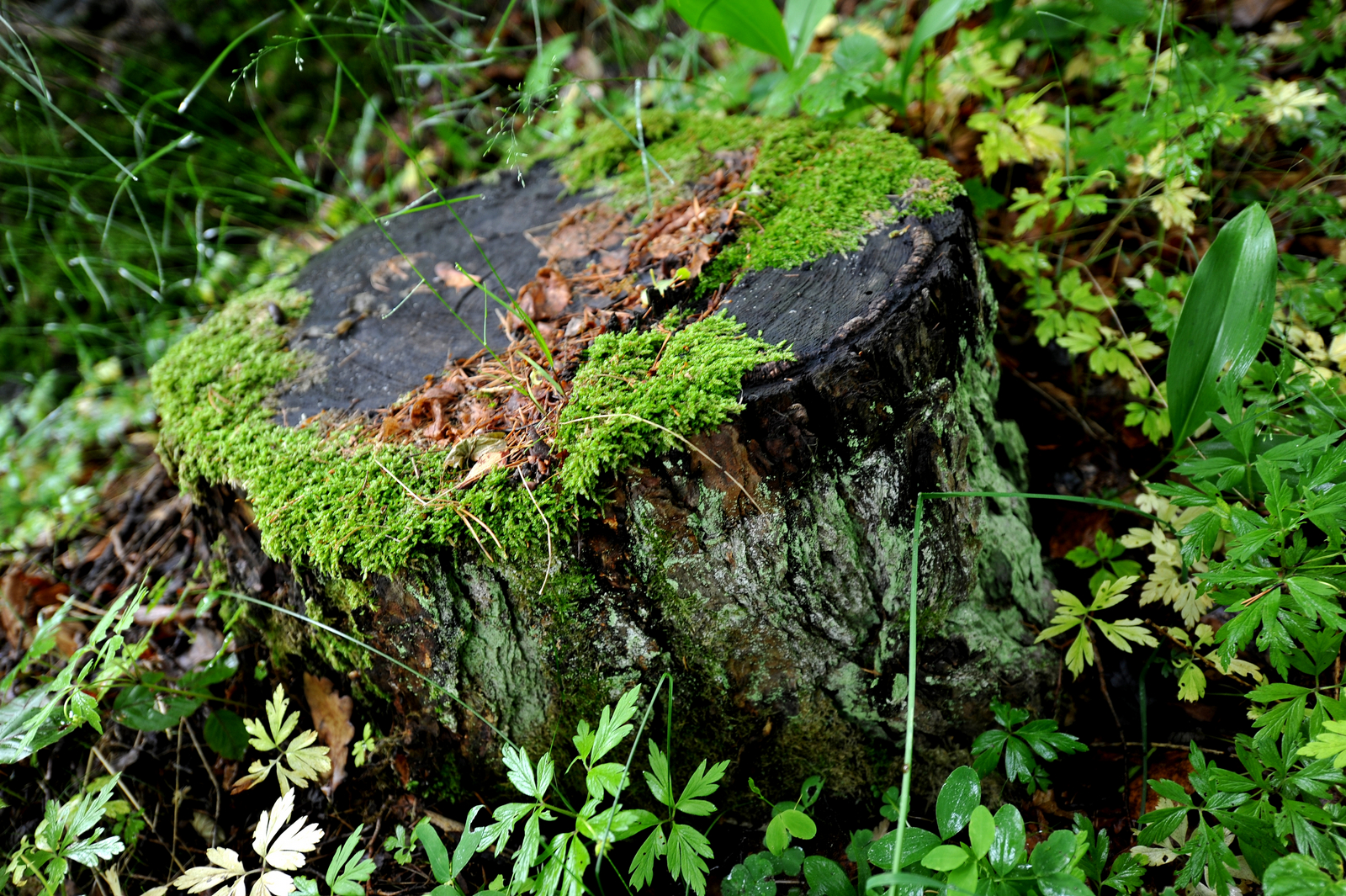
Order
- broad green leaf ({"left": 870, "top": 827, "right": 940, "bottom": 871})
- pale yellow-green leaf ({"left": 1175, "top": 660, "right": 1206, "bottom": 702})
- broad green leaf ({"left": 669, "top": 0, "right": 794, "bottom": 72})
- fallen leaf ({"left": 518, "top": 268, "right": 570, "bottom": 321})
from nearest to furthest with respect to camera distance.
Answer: broad green leaf ({"left": 870, "top": 827, "right": 940, "bottom": 871})
pale yellow-green leaf ({"left": 1175, "top": 660, "right": 1206, "bottom": 702})
fallen leaf ({"left": 518, "top": 268, "right": 570, "bottom": 321})
broad green leaf ({"left": 669, "top": 0, "right": 794, "bottom": 72})

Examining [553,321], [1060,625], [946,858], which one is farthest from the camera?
[553,321]

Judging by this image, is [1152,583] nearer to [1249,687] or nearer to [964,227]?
[1249,687]

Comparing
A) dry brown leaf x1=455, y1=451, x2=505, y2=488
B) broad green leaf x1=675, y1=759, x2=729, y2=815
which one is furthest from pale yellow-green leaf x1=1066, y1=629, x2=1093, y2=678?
dry brown leaf x1=455, y1=451, x2=505, y2=488

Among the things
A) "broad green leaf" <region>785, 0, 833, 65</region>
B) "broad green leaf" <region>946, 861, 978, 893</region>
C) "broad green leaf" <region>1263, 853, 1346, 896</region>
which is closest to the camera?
"broad green leaf" <region>1263, 853, 1346, 896</region>

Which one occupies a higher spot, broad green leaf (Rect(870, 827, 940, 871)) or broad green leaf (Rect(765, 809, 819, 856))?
broad green leaf (Rect(870, 827, 940, 871))

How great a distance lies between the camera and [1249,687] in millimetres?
1510

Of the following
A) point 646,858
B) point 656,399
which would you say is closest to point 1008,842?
point 646,858

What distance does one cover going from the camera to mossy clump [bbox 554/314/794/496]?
1283 millimetres

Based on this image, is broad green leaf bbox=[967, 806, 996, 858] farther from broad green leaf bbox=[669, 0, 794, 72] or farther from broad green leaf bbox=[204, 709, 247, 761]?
broad green leaf bbox=[669, 0, 794, 72]

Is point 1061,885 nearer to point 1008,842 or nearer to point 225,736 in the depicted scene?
point 1008,842

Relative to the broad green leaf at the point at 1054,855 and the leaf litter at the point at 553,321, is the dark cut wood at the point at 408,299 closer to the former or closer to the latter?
the leaf litter at the point at 553,321

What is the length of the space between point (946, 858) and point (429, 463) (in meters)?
1.14

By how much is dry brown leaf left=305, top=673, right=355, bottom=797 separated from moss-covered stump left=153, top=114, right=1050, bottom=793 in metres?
0.13

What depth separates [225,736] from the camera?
71.6 inches
